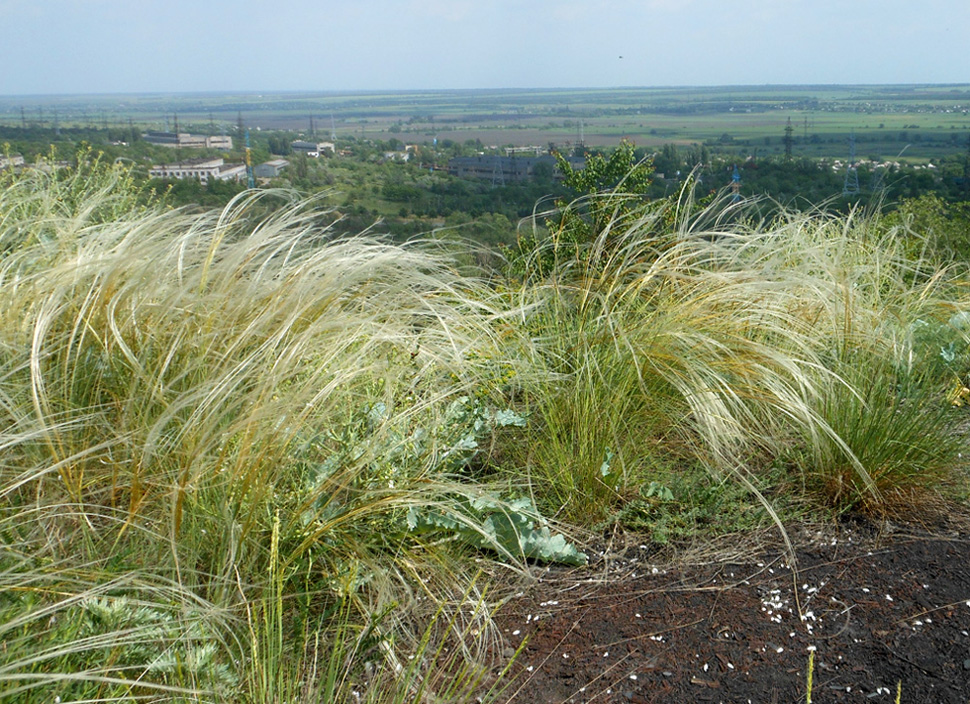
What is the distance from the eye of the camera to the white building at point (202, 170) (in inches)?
242

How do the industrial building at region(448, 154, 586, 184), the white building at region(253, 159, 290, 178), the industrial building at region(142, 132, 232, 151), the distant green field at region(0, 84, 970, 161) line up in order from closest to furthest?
1. the white building at region(253, 159, 290, 178)
2. the industrial building at region(448, 154, 586, 184)
3. the industrial building at region(142, 132, 232, 151)
4. the distant green field at region(0, 84, 970, 161)

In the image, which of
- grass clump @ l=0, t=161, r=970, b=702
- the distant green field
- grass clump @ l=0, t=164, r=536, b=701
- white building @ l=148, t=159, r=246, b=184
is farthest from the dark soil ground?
the distant green field

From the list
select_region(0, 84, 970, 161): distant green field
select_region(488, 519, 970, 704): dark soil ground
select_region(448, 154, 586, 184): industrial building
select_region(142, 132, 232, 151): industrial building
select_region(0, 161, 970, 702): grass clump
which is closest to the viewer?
select_region(0, 161, 970, 702): grass clump

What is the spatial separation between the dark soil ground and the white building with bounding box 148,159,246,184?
487 cm

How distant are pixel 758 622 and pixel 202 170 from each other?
6005 millimetres

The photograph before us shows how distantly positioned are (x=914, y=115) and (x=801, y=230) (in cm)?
2048

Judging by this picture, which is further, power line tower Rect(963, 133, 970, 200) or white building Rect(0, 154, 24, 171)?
power line tower Rect(963, 133, 970, 200)

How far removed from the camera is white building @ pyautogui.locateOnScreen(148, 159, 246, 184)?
242 inches

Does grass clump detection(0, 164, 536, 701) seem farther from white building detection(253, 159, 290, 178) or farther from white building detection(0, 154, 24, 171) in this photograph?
white building detection(253, 159, 290, 178)

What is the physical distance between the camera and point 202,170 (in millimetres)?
6559

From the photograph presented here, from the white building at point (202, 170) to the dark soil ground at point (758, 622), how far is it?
487 cm

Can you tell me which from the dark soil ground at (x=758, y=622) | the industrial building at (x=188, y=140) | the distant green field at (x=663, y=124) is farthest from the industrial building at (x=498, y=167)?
the dark soil ground at (x=758, y=622)

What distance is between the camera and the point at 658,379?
2.51 meters

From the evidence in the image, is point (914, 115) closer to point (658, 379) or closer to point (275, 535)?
point (658, 379)
